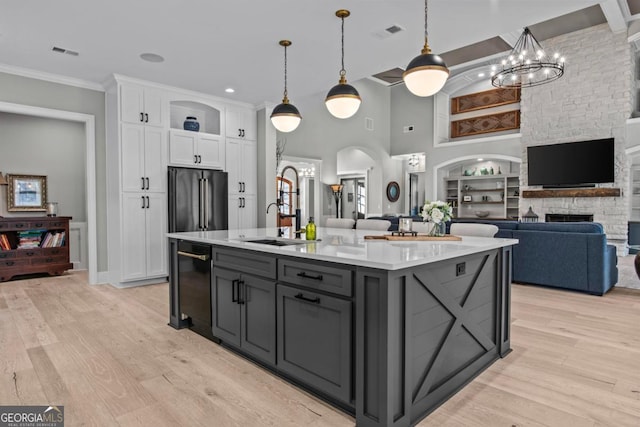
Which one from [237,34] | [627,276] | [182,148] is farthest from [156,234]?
[627,276]

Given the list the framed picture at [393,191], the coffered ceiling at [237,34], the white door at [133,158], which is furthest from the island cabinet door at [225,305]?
the framed picture at [393,191]

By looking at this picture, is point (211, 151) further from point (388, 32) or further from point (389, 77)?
point (389, 77)

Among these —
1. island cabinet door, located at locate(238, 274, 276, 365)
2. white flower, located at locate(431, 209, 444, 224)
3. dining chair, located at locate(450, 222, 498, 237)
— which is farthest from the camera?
dining chair, located at locate(450, 222, 498, 237)

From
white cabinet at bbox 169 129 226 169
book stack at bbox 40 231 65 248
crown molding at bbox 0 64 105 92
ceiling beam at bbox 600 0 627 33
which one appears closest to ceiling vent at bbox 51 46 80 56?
crown molding at bbox 0 64 105 92

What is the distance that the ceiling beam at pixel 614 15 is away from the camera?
616 cm

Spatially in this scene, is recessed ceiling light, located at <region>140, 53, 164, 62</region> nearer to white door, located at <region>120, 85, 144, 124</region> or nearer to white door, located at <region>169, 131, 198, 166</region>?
white door, located at <region>120, 85, 144, 124</region>

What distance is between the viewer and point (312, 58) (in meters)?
4.37

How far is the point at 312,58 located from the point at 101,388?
3762mm

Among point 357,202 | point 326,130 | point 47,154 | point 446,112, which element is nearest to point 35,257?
point 47,154

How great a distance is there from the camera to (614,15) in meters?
6.58

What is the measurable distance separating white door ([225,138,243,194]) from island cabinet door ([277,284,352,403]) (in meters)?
4.12

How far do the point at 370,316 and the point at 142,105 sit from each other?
4694mm

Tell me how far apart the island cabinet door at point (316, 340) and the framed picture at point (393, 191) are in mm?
9026

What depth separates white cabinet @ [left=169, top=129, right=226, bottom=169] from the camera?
5.41 meters
